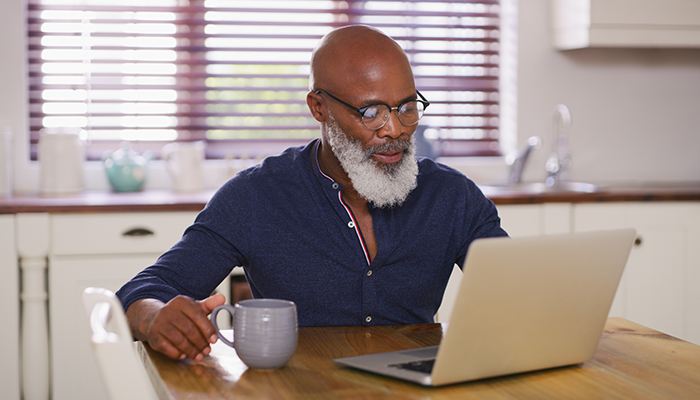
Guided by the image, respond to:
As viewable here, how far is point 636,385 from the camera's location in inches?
35.0

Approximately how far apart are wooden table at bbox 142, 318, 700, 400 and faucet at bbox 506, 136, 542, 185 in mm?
2038

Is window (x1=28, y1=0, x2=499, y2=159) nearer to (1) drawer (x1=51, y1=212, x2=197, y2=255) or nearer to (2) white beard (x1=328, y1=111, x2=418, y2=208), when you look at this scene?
(1) drawer (x1=51, y1=212, x2=197, y2=255)

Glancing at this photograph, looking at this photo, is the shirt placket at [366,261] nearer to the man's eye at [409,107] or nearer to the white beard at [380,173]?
the white beard at [380,173]

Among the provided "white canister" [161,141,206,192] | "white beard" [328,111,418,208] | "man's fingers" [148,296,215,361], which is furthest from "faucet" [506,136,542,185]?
"man's fingers" [148,296,215,361]

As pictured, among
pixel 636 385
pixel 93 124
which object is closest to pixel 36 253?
pixel 93 124

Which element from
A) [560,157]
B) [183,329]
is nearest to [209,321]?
[183,329]

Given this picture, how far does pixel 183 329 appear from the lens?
0.99 meters

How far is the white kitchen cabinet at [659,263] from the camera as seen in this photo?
2674 millimetres

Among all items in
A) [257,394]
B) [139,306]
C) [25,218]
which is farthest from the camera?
[25,218]

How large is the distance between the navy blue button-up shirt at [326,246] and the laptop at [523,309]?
43cm

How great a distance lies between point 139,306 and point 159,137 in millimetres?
1987

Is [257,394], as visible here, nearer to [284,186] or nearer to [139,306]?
[139,306]

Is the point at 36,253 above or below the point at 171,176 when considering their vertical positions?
below

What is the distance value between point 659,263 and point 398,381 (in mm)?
2146
